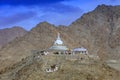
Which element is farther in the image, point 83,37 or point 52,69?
point 83,37

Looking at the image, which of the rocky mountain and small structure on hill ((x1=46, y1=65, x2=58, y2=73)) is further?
the rocky mountain

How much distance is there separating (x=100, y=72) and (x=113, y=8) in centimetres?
8484

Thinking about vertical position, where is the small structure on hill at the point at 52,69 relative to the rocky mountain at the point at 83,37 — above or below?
below

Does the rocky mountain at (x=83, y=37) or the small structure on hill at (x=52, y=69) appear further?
the rocky mountain at (x=83, y=37)

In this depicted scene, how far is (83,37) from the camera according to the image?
563 feet

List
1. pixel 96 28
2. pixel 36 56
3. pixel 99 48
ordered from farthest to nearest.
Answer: pixel 96 28, pixel 99 48, pixel 36 56

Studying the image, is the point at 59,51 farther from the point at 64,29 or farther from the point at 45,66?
the point at 64,29

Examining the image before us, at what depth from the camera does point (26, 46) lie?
498 ft

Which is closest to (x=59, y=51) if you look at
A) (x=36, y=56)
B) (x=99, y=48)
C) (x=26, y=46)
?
(x=36, y=56)

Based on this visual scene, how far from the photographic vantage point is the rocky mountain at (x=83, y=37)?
5969 inches

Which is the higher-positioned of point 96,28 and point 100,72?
point 96,28

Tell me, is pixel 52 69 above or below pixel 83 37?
below

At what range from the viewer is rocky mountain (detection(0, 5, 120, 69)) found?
151625 mm

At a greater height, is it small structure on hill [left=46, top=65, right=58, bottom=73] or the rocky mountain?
the rocky mountain
